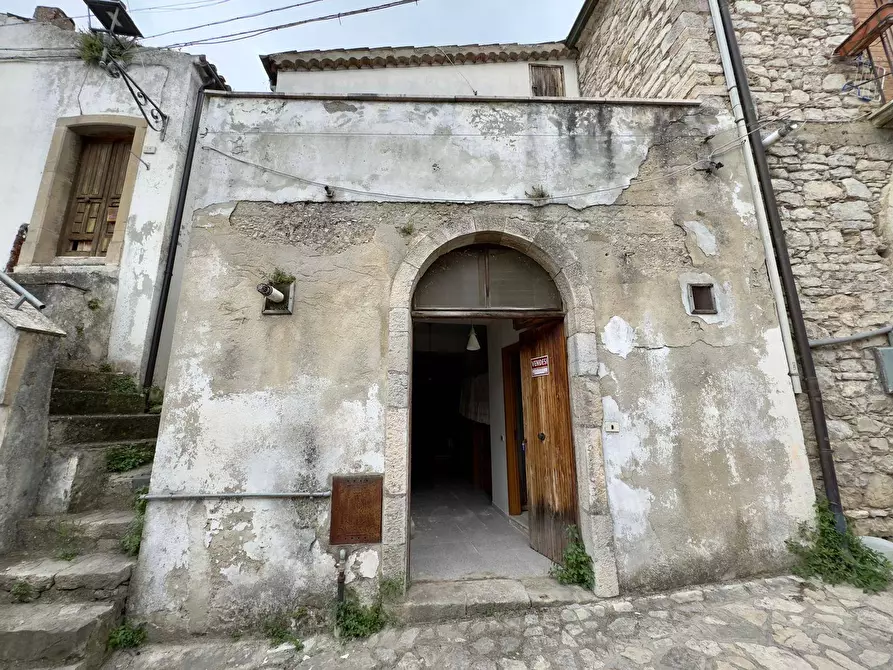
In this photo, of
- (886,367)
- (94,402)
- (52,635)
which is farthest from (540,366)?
(94,402)

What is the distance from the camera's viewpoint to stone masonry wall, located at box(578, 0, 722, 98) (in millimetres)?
4387

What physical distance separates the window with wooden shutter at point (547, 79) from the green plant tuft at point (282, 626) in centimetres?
837

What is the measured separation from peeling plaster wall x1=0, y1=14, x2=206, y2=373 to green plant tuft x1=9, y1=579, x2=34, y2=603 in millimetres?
2593

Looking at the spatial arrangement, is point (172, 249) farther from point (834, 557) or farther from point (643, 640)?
point (834, 557)

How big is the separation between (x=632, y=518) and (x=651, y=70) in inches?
221

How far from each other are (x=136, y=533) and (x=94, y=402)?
1785 millimetres

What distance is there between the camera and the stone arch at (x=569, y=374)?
3201mm

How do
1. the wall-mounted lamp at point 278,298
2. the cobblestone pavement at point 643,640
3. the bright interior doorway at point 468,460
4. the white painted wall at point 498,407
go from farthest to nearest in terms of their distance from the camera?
the white painted wall at point 498,407 → the bright interior doorway at point 468,460 → the wall-mounted lamp at point 278,298 → the cobblestone pavement at point 643,640

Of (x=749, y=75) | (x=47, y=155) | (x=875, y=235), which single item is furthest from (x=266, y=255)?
(x=875, y=235)

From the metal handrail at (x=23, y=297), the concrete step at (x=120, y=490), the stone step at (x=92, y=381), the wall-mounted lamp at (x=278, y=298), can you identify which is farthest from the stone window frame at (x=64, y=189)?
the wall-mounted lamp at (x=278, y=298)

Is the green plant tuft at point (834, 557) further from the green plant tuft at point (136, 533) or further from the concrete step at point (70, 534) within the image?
the concrete step at point (70, 534)

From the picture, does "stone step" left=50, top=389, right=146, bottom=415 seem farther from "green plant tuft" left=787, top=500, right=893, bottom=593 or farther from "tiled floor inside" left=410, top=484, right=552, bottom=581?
"green plant tuft" left=787, top=500, right=893, bottom=593

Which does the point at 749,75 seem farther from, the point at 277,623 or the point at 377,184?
the point at 277,623

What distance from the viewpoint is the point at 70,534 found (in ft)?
9.75
